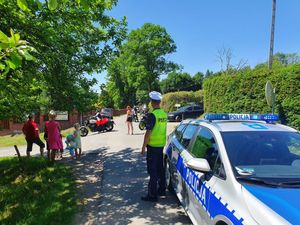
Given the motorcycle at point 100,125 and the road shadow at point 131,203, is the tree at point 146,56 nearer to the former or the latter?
the motorcycle at point 100,125

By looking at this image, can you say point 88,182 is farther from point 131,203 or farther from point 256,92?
point 256,92

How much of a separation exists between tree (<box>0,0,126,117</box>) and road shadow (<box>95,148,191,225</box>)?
8.77 ft

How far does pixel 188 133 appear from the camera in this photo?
237 inches

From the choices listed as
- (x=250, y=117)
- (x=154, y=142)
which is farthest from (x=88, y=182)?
(x=250, y=117)

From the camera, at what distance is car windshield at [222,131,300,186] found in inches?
143

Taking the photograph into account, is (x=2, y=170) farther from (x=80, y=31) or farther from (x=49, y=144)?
(x=80, y=31)

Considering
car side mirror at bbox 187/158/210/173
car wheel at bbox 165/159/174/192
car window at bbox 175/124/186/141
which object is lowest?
car wheel at bbox 165/159/174/192

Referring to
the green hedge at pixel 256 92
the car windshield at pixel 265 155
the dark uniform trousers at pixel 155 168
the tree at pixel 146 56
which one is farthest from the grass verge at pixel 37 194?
the tree at pixel 146 56

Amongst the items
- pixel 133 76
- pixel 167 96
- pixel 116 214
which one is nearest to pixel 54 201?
pixel 116 214

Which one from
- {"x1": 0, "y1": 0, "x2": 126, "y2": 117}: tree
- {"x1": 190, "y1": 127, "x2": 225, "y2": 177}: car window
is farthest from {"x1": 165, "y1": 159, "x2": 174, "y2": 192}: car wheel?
{"x1": 0, "y1": 0, "x2": 126, "y2": 117}: tree

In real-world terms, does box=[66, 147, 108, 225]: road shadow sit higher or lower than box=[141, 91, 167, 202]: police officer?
lower

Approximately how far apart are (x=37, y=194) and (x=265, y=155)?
5470 mm

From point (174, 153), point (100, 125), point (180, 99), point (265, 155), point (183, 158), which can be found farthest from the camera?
point (180, 99)

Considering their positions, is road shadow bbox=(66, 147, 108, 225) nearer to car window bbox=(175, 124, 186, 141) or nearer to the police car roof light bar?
car window bbox=(175, 124, 186, 141)
